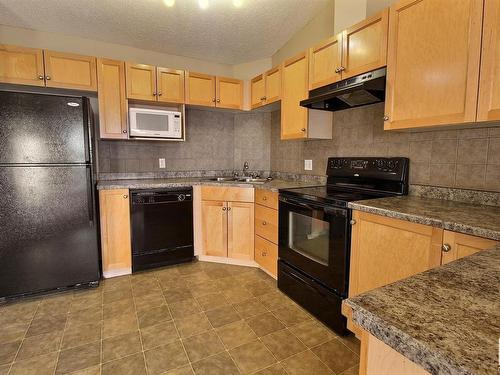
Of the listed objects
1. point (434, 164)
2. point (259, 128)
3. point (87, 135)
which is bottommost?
point (434, 164)

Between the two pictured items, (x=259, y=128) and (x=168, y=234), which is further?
(x=259, y=128)

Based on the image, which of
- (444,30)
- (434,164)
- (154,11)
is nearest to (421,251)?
(434,164)

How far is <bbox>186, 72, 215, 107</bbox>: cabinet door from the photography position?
3023 millimetres

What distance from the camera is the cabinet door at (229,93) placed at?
319cm

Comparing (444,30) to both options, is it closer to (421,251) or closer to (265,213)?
(421,251)

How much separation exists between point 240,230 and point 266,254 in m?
0.40

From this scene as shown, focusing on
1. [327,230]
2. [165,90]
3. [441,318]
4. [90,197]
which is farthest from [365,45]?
[90,197]

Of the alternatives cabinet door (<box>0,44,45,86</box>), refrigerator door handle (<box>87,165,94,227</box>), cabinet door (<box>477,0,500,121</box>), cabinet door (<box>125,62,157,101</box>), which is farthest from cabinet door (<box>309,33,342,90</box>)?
cabinet door (<box>0,44,45,86</box>)

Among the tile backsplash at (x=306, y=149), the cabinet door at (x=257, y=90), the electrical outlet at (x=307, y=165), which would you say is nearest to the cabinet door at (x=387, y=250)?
the tile backsplash at (x=306, y=149)

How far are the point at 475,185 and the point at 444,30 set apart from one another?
0.88m

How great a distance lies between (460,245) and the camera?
3.80 ft

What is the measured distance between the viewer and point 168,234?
282 centimetres

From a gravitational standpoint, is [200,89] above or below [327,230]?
above

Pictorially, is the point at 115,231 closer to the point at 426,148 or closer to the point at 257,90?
the point at 257,90
